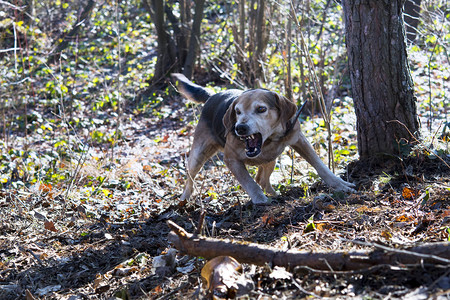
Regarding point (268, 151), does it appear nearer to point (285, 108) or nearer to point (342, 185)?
point (285, 108)

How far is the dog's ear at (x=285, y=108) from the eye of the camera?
5727mm

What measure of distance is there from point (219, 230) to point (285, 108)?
1.70 m

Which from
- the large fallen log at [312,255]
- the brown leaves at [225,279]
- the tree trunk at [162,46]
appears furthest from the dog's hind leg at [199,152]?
the tree trunk at [162,46]

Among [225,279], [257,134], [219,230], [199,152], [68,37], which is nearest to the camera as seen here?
[225,279]

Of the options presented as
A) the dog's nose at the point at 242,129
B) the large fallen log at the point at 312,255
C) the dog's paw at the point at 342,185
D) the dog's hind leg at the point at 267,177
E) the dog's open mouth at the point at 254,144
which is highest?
the dog's nose at the point at 242,129

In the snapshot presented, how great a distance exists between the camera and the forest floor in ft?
9.63

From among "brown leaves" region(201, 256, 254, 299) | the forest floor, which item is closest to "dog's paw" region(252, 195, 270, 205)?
the forest floor

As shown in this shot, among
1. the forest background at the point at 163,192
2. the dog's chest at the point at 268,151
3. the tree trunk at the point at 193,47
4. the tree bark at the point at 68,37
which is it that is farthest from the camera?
the tree bark at the point at 68,37

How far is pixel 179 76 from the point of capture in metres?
7.41

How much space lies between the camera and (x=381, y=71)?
573cm

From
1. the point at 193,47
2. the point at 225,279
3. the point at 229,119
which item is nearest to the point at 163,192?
the point at 229,119

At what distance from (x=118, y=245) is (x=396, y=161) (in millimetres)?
3166

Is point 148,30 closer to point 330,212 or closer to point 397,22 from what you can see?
point 397,22

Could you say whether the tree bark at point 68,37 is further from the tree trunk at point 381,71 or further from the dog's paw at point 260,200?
the dog's paw at point 260,200
